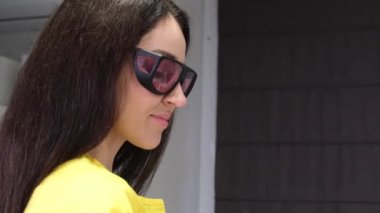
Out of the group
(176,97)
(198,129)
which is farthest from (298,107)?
(176,97)

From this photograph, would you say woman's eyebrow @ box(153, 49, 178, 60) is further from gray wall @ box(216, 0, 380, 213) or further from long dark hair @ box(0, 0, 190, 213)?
gray wall @ box(216, 0, 380, 213)

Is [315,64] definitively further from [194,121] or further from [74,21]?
[74,21]

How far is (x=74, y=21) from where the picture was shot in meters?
0.76

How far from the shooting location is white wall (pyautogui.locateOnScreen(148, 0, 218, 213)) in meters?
2.45

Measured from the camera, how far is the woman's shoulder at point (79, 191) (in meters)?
0.61

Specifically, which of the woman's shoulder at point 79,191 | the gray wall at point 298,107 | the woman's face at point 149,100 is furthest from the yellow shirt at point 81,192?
the gray wall at point 298,107

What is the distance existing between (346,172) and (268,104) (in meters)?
0.47

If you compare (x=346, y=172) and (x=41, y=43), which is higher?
(x=41, y=43)

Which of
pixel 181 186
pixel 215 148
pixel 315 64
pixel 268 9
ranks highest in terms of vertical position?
pixel 268 9

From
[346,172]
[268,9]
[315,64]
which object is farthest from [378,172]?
[268,9]

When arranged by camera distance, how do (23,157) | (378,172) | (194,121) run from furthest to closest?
(194,121) → (378,172) → (23,157)

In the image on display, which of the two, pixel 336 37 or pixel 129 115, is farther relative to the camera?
pixel 336 37

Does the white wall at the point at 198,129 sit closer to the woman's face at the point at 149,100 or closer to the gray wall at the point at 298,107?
the gray wall at the point at 298,107

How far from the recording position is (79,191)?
623mm
